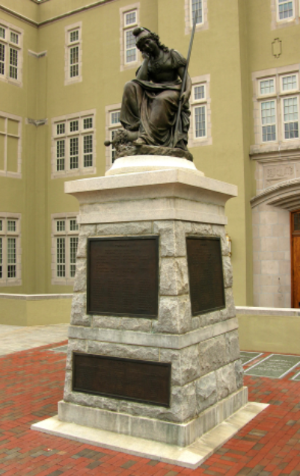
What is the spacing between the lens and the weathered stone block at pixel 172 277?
4.76 metres

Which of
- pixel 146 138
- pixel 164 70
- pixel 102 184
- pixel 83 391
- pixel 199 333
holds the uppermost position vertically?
pixel 164 70

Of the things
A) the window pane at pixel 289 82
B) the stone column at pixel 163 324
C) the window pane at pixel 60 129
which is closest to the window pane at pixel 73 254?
the window pane at pixel 60 129

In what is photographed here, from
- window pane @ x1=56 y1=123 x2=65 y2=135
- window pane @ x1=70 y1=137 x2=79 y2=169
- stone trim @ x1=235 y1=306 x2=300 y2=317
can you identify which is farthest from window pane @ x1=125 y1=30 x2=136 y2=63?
stone trim @ x1=235 y1=306 x2=300 y2=317

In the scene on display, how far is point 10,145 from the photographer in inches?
758

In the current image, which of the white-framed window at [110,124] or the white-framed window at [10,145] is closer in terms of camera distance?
the white-framed window at [110,124]

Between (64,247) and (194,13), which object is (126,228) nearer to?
(194,13)

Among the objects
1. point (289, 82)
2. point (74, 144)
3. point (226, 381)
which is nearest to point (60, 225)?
point (74, 144)

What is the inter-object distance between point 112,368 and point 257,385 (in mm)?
2888

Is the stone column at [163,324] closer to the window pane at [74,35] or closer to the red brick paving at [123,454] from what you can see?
the red brick paving at [123,454]

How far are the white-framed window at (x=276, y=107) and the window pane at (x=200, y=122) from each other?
5.59 feet

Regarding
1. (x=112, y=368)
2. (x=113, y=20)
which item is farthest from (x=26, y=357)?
(x=113, y=20)

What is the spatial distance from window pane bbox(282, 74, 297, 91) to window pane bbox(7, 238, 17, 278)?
39.7ft

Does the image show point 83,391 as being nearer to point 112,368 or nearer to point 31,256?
point 112,368

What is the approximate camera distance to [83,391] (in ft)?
17.3
